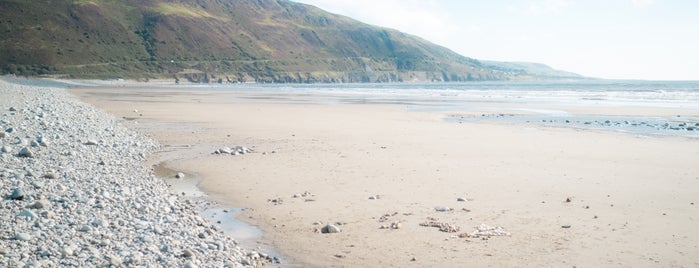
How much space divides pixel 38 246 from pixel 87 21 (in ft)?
539

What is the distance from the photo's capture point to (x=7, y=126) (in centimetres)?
1764

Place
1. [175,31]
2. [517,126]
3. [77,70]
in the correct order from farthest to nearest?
1. [175,31]
2. [77,70]
3. [517,126]

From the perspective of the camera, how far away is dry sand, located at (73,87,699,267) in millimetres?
7793

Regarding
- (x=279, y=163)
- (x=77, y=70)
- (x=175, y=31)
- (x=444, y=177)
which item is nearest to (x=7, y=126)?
(x=279, y=163)

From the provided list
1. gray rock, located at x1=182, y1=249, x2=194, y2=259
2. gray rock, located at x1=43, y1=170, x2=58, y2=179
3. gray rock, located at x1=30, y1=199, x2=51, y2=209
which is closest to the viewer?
gray rock, located at x1=182, y1=249, x2=194, y2=259

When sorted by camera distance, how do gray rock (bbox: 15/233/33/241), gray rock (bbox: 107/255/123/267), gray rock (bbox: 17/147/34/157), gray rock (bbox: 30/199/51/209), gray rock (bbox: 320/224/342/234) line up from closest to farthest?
gray rock (bbox: 107/255/123/267) → gray rock (bbox: 15/233/33/241) → gray rock (bbox: 30/199/51/209) → gray rock (bbox: 320/224/342/234) → gray rock (bbox: 17/147/34/157)

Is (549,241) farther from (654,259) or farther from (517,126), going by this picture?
(517,126)

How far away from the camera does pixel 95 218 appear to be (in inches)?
312

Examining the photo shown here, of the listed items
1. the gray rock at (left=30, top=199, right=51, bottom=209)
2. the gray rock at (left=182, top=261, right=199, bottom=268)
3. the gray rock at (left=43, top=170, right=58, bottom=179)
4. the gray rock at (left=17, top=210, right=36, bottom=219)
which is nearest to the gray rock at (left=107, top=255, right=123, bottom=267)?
the gray rock at (left=182, top=261, right=199, bottom=268)

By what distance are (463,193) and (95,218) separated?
6.99 m

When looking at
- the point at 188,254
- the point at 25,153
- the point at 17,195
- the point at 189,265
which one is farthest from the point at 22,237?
the point at 25,153

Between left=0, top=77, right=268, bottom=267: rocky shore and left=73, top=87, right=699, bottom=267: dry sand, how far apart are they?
1.15 m

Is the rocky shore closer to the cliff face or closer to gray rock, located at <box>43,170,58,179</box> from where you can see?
gray rock, located at <box>43,170,58,179</box>

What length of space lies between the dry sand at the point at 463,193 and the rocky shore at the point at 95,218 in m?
1.15
